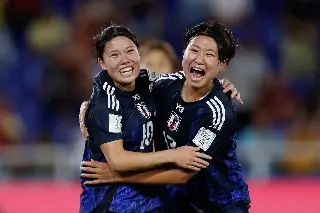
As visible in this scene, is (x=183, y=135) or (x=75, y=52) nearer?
(x=183, y=135)

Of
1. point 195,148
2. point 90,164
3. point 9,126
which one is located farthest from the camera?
point 9,126

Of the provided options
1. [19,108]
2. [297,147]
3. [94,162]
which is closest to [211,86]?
[94,162]

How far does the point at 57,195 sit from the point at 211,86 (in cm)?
347

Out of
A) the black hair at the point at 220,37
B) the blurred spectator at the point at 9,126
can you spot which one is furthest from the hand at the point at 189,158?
the blurred spectator at the point at 9,126

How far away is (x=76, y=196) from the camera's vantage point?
26.4 ft

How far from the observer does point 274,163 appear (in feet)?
29.8

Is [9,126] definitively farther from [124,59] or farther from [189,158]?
[189,158]

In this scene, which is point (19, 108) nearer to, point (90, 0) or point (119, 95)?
point (90, 0)

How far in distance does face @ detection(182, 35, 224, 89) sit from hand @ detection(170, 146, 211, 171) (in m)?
0.35

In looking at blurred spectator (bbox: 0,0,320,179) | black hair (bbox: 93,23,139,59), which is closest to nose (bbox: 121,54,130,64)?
black hair (bbox: 93,23,139,59)

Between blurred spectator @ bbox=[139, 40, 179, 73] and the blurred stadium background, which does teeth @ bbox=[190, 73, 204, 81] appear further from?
the blurred stadium background

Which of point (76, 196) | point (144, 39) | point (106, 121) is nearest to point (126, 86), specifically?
point (106, 121)

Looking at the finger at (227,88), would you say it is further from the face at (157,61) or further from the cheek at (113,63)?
the face at (157,61)

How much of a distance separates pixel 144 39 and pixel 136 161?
561cm
